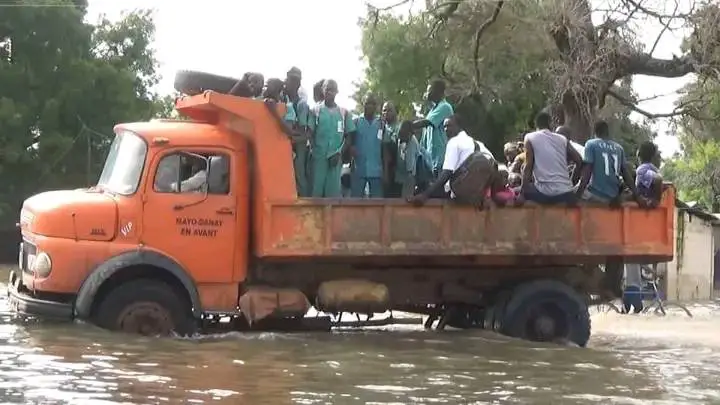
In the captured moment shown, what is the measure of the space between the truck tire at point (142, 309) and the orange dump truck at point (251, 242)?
1 centimetres

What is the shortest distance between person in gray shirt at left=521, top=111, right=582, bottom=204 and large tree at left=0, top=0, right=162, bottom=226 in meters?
25.9

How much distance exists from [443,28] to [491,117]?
845 cm

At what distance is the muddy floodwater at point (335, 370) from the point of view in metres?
8.72

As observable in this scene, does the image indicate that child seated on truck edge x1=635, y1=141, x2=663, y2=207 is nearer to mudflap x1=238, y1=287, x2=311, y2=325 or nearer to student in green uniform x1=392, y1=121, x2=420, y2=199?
student in green uniform x1=392, y1=121, x2=420, y2=199

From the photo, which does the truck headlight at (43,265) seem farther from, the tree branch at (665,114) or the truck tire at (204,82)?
the tree branch at (665,114)

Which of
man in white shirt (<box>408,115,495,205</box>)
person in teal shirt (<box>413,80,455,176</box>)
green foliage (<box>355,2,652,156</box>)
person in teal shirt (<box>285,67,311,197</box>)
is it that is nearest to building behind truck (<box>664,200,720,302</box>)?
green foliage (<box>355,2,652,156</box>)

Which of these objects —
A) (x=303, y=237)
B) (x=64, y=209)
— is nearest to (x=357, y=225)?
(x=303, y=237)

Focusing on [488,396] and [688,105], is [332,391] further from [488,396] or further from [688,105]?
[688,105]

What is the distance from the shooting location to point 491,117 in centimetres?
3394

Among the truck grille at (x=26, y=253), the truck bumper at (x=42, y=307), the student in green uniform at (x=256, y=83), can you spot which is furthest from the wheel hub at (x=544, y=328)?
the truck grille at (x=26, y=253)

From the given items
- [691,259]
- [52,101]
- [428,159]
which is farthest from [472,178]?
[52,101]

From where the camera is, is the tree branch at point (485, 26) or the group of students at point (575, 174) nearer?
the group of students at point (575, 174)

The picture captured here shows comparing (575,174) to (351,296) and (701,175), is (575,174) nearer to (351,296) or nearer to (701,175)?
(351,296)

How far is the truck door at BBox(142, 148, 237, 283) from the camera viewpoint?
37.9 feet
